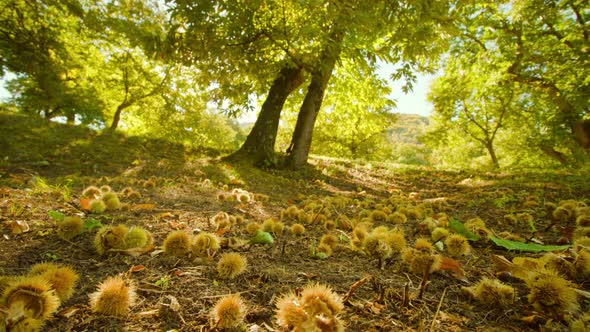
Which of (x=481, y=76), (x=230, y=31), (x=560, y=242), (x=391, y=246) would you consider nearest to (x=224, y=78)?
(x=230, y=31)

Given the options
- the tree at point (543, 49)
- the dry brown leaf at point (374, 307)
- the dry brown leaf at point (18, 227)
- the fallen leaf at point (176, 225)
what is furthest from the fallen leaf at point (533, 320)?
the tree at point (543, 49)

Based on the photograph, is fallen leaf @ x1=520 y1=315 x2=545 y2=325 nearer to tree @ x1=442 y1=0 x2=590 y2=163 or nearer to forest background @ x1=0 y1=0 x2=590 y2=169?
forest background @ x1=0 y1=0 x2=590 y2=169

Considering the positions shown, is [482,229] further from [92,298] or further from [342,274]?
[92,298]

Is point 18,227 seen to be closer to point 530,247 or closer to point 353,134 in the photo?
point 530,247

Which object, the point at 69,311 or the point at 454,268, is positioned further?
the point at 454,268

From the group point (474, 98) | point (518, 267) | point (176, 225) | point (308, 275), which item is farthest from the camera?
point (474, 98)

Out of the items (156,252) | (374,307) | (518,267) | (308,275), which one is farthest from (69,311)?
(518,267)

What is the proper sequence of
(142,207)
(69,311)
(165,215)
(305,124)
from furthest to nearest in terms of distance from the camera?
(305,124), (142,207), (165,215), (69,311)

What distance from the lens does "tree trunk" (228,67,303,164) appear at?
24.7ft

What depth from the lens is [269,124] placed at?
7.87 meters

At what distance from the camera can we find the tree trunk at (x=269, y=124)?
7.52 meters

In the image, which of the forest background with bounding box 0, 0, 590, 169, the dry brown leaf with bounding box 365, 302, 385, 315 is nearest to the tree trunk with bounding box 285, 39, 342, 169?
the forest background with bounding box 0, 0, 590, 169

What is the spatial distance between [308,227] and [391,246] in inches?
40.5

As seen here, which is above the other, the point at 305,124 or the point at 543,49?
the point at 543,49
